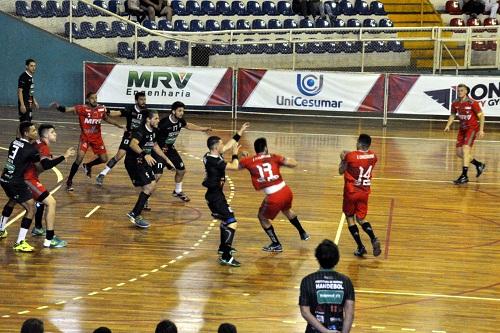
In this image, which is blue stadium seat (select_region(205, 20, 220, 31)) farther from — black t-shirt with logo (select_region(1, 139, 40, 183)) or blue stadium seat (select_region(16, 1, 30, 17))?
black t-shirt with logo (select_region(1, 139, 40, 183))

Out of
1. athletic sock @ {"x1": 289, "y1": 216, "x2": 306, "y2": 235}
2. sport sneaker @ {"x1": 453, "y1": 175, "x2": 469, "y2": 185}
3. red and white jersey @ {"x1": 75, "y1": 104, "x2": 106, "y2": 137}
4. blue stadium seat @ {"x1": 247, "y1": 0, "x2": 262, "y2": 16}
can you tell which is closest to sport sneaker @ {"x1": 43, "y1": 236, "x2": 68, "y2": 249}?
athletic sock @ {"x1": 289, "y1": 216, "x2": 306, "y2": 235}

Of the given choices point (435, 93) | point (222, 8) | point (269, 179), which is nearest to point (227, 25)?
point (222, 8)

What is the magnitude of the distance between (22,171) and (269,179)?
3650 millimetres

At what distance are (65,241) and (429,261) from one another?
5.65 meters

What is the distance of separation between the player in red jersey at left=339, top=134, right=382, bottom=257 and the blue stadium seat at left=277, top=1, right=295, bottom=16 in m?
19.6

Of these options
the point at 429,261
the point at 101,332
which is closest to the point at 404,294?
the point at 429,261

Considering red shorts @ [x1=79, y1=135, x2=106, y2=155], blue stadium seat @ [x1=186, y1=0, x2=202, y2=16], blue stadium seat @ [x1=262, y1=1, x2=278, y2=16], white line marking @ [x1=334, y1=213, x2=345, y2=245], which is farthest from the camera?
blue stadium seat @ [x1=262, y1=1, x2=278, y2=16]

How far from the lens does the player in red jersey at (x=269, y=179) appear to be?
49.1 ft

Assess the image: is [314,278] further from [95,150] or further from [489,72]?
[489,72]

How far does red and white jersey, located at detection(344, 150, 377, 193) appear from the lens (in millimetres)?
15000

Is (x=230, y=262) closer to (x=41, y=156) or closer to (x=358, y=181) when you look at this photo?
(x=358, y=181)

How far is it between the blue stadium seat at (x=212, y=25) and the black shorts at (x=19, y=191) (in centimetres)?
1833

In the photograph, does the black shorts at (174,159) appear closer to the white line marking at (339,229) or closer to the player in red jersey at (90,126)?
the player in red jersey at (90,126)

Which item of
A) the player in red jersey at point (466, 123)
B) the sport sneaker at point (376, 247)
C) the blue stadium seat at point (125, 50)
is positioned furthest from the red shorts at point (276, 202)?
the blue stadium seat at point (125, 50)
